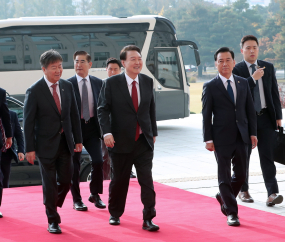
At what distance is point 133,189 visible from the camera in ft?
21.6

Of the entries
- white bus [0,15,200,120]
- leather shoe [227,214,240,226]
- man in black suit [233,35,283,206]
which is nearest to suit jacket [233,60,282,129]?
man in black suit [233,35,283,206]

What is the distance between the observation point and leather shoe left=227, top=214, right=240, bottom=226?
187 inches

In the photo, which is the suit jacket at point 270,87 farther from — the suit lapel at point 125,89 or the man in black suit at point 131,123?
the suit lapel at point 125,89

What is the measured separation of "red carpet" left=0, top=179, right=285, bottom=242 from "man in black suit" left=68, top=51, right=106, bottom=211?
0.65ft

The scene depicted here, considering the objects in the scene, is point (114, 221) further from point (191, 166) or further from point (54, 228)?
point (191, 166)

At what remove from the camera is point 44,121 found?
14.9ft

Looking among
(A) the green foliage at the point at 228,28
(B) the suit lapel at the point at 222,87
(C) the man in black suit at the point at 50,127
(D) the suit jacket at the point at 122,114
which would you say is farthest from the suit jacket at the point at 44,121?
(A) the green foliage at the point at 228,28

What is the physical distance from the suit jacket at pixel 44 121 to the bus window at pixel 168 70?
11.0m

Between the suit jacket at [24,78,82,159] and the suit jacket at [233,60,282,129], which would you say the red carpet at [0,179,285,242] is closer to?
the suit jacket at [24,78,82,159]

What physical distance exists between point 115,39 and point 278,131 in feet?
32.9

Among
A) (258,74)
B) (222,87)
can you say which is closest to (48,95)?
(222,87)

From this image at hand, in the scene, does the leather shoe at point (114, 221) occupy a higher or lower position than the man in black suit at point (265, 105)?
lower

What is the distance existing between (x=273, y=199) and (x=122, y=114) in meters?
2.16

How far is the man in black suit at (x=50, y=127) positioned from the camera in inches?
177
